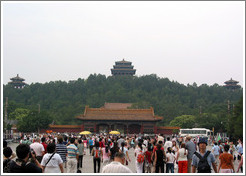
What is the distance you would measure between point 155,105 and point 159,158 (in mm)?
76657

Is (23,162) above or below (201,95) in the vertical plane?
below

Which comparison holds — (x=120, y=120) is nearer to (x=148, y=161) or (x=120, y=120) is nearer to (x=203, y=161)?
(x=148, y=161)

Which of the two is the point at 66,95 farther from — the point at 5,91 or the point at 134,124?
the point at 134,124

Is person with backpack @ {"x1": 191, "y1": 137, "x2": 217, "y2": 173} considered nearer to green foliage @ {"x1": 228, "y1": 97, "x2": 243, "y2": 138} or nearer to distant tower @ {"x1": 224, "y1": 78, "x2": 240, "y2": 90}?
green foliage @ {"x1": 228, "y1": 97, "x2": 243, "y2": 138}

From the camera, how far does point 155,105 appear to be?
8731cm

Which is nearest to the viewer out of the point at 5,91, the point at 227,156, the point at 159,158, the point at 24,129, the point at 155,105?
the point at 227,156

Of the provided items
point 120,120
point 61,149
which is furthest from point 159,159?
point 120,120

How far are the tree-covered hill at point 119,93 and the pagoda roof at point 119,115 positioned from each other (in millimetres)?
22197

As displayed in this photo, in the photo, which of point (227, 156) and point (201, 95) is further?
point (201, 95)

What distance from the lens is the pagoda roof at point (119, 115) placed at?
6016 centimetres

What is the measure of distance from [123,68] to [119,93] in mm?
16890

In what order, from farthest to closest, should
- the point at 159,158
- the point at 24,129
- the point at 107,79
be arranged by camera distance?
the point at 107,79, the point at 24,129, the point at 159,158

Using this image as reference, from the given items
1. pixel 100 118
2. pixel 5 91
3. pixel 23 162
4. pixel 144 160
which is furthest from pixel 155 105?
pixel 23 162

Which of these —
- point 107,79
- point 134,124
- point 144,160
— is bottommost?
point 144,160
